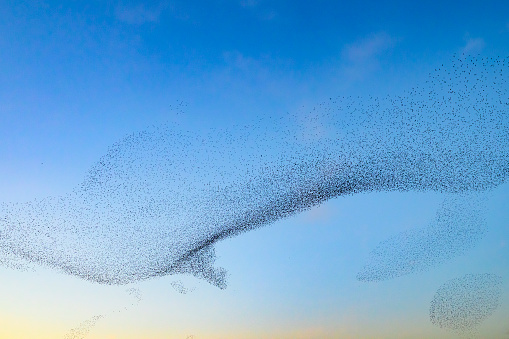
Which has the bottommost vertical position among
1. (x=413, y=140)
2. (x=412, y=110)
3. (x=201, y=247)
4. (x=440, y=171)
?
(x=201, y=247)

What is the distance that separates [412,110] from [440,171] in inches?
227

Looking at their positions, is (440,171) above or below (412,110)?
below

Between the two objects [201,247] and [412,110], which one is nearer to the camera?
[412,110]

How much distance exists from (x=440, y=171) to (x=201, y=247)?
21390mm

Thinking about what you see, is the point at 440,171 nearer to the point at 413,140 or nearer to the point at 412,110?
the point at 413,140

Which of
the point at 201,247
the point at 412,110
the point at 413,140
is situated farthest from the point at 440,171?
the point at 201,247

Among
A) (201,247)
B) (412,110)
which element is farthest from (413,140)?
(201,247)

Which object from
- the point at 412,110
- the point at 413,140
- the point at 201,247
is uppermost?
the point at 412,110

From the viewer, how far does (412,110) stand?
24453 mm

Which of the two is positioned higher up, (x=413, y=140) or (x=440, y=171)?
(x=413, y=140)

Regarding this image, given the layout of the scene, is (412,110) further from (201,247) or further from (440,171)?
(201,247)

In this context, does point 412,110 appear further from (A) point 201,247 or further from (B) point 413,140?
(A) point 201,247

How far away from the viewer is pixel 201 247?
27.2 meters

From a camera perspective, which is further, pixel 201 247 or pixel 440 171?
pixel 201 247
